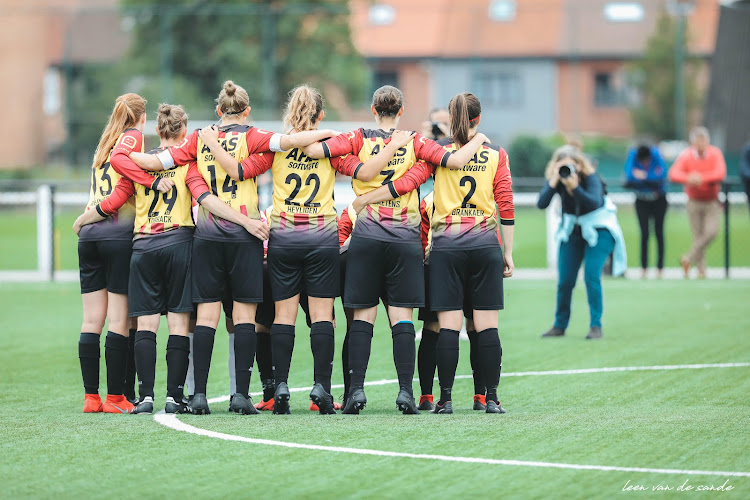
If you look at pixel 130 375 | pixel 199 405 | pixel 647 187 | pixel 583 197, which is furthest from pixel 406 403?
pixel 647 187

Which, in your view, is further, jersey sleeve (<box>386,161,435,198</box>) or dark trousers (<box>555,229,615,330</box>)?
dark trousers (<box>555,229,615,330</box>)

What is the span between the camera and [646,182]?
55.2ft

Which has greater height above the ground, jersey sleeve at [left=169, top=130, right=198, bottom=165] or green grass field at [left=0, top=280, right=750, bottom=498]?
jersey sleeve at [left=169, top=130, right=198, bottom=165]

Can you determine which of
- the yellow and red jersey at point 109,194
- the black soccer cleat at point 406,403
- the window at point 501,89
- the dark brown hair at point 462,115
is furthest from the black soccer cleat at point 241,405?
the window at point 501,89

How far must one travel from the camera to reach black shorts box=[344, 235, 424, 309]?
701cm

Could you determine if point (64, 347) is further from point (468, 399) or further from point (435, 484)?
point (435, 484)

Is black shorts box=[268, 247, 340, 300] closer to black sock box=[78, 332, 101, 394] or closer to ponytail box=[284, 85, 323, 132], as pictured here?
ponytail box=[284, 85, 323, 132]

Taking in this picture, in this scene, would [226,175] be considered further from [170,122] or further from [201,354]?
[201,354]

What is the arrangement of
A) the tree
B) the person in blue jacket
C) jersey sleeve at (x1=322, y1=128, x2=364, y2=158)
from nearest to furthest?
1. jersey sleeve at (x1=322, y1=128, x2=364, y2=158)
2. the person in blue jacket
3. the tree

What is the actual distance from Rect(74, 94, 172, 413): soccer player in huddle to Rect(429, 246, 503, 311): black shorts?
195cm

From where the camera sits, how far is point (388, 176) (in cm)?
696

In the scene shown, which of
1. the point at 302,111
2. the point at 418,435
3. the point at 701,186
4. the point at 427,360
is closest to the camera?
the point at 418,435

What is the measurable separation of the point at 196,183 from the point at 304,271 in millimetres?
846

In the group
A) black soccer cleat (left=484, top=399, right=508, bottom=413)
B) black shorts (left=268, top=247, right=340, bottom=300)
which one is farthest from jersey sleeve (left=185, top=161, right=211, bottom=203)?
black soccer cleat (left=484, top=399, right=508, bottom=413)
